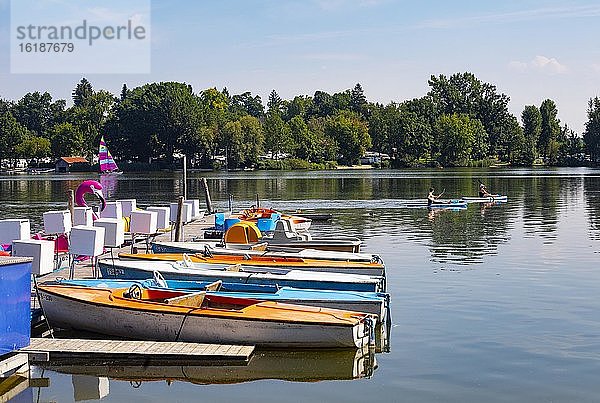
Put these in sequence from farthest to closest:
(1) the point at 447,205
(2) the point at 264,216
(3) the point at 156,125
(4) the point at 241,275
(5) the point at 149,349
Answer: (3) the point at 156,125 < (1) the point at 447,205 < (2) the point at 264,216 < (4) the point at 241,275 < (5) the point at 149,349

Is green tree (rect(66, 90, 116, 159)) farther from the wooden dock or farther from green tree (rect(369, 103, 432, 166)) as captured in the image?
the wooden dock

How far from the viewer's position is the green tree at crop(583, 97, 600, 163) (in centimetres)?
17038

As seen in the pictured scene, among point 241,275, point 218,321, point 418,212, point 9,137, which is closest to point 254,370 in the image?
point 218,321

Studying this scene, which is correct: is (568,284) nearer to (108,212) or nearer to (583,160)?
(108,212)

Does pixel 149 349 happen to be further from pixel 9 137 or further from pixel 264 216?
pixel 9 137

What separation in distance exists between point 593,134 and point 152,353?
549ft

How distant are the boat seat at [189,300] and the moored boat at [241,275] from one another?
2399mm

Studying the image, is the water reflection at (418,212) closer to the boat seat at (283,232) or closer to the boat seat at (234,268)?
the boat seat at (283,232)

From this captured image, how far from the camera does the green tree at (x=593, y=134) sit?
559 feet

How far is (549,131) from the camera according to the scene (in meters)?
181

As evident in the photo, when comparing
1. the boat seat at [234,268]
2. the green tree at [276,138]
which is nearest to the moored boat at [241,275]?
the boat seat at [234,268]

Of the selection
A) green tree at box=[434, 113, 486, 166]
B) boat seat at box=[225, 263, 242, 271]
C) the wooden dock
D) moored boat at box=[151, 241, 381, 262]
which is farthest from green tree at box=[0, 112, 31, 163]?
the wooden dock

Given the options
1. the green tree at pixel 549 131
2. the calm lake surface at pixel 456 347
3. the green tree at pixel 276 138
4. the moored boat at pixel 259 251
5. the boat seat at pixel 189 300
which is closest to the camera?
the calm lake surface at pixel 456 347

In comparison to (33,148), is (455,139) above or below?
above
